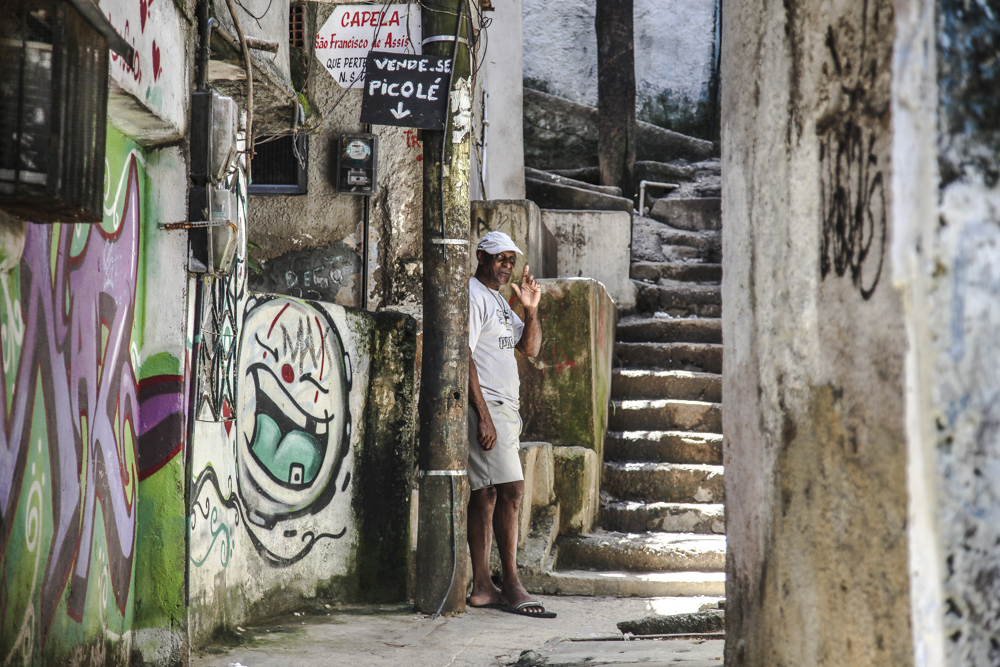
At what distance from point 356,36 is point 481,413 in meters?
3.43

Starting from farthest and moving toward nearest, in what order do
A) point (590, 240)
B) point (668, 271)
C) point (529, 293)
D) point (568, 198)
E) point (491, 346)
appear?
point (568, 198), point (668, 271), point (590, 240), point (529, 293), point (491, 346)

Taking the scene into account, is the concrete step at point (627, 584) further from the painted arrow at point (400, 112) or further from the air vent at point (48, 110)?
the air vent at point (48, 110)

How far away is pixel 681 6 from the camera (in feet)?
55.6

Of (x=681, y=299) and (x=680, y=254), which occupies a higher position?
(x=680, y=254)

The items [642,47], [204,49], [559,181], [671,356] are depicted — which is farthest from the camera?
[642,47]

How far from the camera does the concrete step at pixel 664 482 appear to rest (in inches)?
279

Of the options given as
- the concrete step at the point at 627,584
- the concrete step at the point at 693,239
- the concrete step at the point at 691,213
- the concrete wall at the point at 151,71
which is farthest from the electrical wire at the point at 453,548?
the concrete step at the point at 691,213

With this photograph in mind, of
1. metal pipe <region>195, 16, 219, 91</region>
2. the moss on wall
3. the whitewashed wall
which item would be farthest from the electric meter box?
the whitewashed wall

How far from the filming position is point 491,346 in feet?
18.2

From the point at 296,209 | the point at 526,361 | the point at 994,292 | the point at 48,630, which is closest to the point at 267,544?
the point at 48,630

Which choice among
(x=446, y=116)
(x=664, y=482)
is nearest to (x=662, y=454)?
(x=664, y=482)

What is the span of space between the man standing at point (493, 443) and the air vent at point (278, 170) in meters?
2.52

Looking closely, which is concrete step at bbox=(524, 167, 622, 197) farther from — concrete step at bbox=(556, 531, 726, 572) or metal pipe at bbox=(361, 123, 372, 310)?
concrete step at bbox=(556, 531, 726, 572)

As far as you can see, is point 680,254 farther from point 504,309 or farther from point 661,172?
point 504,309
